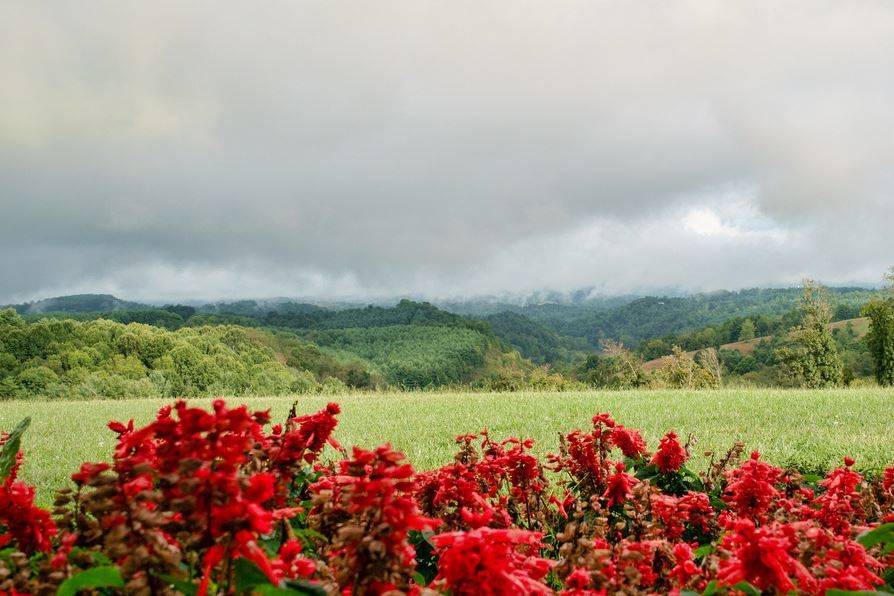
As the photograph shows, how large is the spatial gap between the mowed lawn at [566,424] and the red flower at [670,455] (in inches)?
114

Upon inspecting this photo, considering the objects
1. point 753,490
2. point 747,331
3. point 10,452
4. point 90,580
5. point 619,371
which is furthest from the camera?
point 747,331

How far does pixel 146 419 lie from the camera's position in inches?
457

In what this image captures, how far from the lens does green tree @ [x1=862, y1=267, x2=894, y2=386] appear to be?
1299 inches

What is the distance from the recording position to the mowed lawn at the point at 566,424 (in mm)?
6781

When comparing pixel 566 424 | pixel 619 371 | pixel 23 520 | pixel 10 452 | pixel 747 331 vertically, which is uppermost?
pixel 747 331

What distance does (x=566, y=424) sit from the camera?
31.1 ft

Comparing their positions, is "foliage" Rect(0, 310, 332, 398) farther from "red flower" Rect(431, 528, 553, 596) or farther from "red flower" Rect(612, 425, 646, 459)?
"red flower" Rect(431, 528, 553, 596)

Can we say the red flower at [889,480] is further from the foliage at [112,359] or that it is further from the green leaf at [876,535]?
the foliage at [112,359]

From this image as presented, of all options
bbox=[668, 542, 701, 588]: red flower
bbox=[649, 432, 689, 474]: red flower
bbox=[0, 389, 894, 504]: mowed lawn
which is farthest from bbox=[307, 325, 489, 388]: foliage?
bbox=[668, 542, 701, 588]: red flower

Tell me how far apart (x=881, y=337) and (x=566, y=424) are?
33.7 meters

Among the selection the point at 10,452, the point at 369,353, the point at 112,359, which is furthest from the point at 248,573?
the point at 369,353

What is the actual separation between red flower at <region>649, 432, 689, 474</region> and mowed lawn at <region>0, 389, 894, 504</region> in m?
2.90

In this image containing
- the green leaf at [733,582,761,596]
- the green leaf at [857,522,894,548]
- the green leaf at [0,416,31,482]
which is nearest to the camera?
the green leaf at [733,582,761,596]

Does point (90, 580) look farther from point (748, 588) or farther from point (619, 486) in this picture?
point (619, 486)
